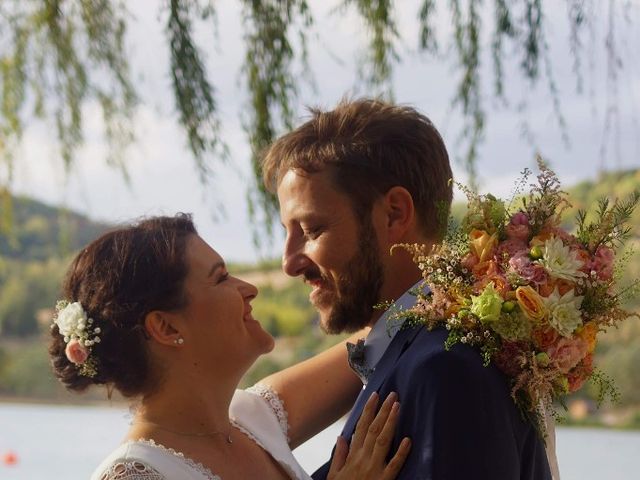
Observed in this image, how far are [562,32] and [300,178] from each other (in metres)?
1.07

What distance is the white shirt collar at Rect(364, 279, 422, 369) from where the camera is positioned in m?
2.32

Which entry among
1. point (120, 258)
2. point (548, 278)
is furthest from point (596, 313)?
point (120, 258)

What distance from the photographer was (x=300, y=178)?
8.23ft

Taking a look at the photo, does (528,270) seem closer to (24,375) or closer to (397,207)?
(397,207)

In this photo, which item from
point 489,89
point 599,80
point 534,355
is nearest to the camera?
point 534,355

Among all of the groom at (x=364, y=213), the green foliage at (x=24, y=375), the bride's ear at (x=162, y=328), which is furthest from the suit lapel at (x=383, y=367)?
the green foliage at (x=24, y=375)

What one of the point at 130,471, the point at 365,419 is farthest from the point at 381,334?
the point at 130,471

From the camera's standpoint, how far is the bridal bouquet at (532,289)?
207cm

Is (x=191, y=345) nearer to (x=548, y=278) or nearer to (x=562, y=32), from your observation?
(x=548, y=278)

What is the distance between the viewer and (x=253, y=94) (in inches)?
135

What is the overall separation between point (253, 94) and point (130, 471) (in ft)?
4.92

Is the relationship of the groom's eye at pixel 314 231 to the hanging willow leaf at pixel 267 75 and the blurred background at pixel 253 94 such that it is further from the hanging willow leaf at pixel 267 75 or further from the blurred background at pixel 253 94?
the hanging willow leaf at pixel 267 75

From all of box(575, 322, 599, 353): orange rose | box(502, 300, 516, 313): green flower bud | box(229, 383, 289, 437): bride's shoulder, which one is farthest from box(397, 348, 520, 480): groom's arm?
box(229, 383, 289, 437): bride's shoulder

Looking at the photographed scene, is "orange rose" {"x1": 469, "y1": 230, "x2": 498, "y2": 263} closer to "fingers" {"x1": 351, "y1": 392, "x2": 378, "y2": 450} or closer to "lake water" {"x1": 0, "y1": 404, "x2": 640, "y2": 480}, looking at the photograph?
"fingers" {"x1": 351, "y1": 392, "x2": 378, "y2": 450}
